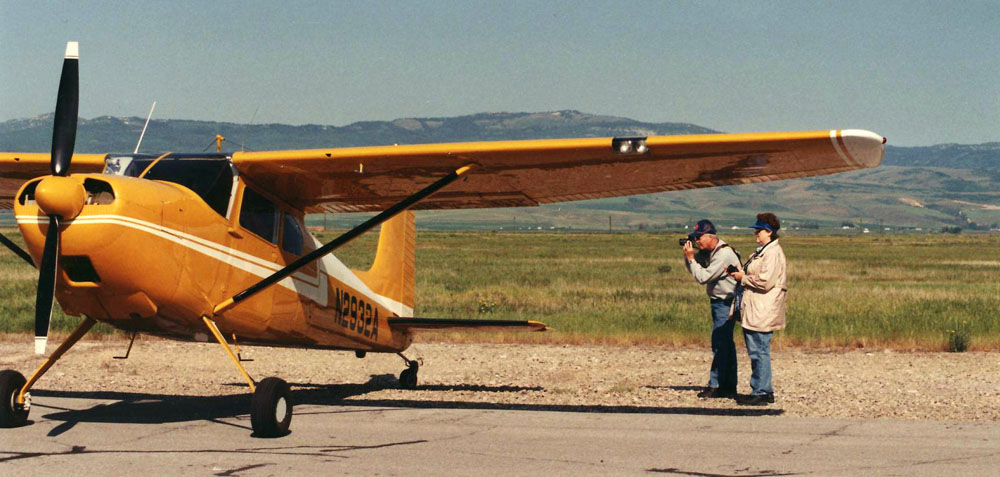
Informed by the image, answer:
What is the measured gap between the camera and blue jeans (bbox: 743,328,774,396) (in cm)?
1055

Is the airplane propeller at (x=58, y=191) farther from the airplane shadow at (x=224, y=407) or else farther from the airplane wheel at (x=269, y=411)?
the airplane wheel at (x=269, y=411)

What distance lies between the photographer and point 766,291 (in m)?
10.5

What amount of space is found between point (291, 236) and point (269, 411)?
2.42 meters

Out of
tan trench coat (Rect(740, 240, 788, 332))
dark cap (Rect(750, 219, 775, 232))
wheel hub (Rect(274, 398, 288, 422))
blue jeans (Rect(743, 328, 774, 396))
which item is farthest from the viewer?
dark cap (Rect(750, 219, 775, 232))

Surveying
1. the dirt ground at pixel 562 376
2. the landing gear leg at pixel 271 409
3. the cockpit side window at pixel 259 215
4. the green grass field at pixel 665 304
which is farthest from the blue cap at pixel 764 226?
the green grass field at pixel 665 304

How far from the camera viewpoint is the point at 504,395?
38.9 ft

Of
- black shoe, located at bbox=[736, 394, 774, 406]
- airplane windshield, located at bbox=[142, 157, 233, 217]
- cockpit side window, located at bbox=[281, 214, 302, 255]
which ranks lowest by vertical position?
black shoe, located at bbox=[736, 394, 774, 406]

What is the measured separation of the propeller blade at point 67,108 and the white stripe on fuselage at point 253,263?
27.8 inches

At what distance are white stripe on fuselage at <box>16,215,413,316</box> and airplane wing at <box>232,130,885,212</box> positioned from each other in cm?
76

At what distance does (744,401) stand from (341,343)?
429cm

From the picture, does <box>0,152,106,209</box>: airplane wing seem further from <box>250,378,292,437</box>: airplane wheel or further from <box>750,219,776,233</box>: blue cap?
<box>750,219,776,233</box>: blue cap

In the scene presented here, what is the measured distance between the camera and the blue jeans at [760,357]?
1055 cm

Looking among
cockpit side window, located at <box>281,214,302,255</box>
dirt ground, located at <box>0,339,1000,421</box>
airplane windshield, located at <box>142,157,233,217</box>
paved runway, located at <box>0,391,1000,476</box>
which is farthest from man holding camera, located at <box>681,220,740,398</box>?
airplane windshield, located at <box>142,157,233,217</box>

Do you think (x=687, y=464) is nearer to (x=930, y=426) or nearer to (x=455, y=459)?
(x=455, y=459)
